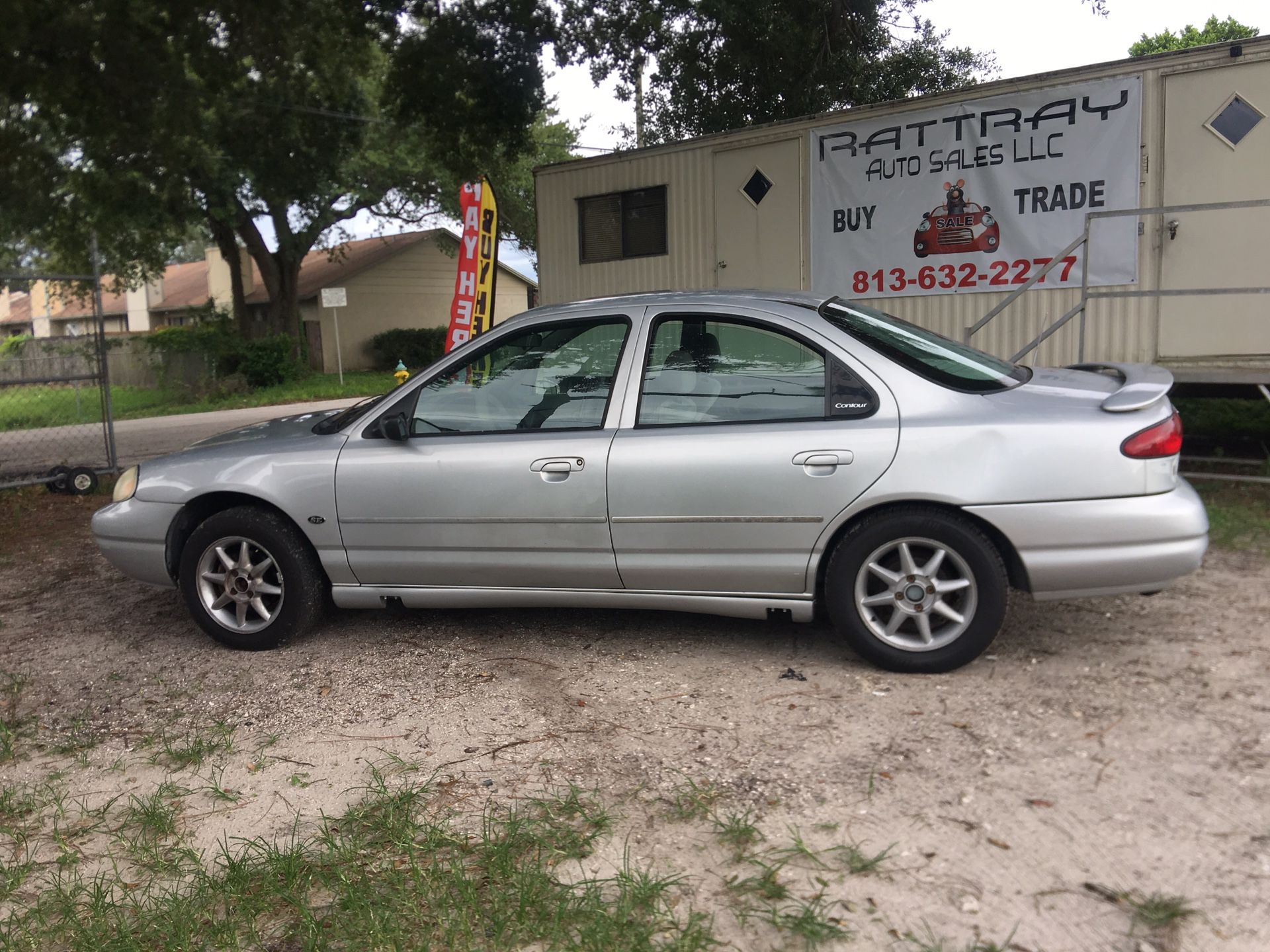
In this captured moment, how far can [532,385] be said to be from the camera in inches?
193

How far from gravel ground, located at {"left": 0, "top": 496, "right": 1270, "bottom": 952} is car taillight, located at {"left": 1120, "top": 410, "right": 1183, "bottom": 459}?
891 mm

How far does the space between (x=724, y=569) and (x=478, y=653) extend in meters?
1.27

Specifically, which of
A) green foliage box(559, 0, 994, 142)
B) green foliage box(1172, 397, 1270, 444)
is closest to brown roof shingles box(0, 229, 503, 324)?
green foliage box(559, 0, 994, 142)

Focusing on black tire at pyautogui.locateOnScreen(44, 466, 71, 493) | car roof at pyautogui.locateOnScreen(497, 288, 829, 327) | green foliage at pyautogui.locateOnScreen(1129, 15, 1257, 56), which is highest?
green foliage at pyautogui.locateOnScreen(1129, 15, 1257, 56)

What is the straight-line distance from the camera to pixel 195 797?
371 cm

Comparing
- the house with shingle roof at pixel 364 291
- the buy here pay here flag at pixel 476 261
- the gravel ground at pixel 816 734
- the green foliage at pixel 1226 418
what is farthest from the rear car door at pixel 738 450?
the house with shingle roof at pixel 364 291

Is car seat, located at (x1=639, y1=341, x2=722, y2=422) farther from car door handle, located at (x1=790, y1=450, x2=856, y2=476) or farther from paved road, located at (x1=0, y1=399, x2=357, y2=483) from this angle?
paved road, located at (x1=0, y1=399, x2=357, y2=483)

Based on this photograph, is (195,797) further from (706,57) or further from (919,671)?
(706,57)

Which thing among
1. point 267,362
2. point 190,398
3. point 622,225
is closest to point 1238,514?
point 622,225

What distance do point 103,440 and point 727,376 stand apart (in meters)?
13.7

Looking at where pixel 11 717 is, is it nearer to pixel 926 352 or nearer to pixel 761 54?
pixel 926 352

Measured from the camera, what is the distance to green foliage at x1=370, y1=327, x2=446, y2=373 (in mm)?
34719

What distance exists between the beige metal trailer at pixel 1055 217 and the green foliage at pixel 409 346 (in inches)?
936

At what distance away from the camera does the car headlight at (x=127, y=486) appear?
5.35m
